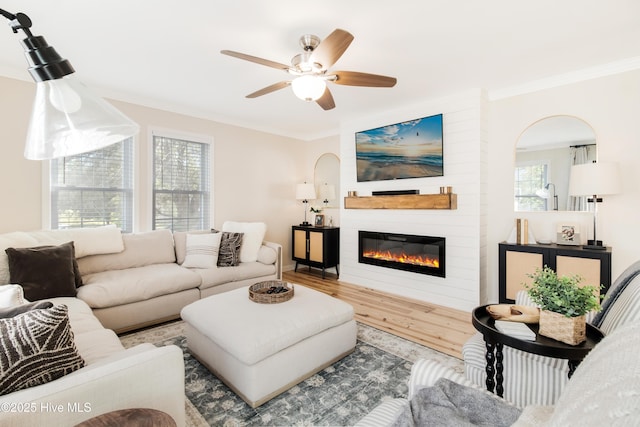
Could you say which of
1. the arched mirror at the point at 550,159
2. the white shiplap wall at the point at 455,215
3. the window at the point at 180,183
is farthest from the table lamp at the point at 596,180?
the window at the point at 180,183

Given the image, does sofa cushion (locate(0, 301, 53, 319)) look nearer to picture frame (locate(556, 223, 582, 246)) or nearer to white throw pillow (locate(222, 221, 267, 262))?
white throw pillow (locate(222, 221, 267, 262))

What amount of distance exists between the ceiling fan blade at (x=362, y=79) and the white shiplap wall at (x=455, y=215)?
1620 millimetres

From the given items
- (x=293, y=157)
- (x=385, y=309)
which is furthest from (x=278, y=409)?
(x=293, y=157)

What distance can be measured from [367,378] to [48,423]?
1735 millimetres

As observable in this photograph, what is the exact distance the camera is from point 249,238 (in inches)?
159

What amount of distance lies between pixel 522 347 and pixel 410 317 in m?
1.89

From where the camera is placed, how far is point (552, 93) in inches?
122

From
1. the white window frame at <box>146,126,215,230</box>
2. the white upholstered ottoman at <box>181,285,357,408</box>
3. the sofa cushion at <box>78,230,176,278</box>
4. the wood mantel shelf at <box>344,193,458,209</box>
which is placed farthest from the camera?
the white window frame at <box>146,126,215,230</box>

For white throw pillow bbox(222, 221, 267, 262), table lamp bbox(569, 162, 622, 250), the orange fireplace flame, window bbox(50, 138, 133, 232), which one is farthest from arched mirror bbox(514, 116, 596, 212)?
window bbox(50, 138, 133, 232)

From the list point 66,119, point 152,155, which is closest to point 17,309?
point 66,119

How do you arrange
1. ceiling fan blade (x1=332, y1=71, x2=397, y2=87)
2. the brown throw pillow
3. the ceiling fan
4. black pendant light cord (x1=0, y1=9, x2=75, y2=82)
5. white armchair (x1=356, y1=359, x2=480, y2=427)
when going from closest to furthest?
black pendant light cord (x1=0, y1=9, x2=75, y2=82)
white armchair (x1=356, y1=359, x2=480, y2=427)
the ceiling fan
ceiling fan blade (x1=332, y1=71, x2=397, y2=87)
the brown throw pillow

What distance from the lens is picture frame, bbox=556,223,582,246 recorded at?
2.95 metres

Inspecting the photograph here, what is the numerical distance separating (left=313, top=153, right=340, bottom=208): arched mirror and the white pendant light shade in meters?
4.36

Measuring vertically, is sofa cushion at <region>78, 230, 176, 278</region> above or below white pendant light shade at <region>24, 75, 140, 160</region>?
below
